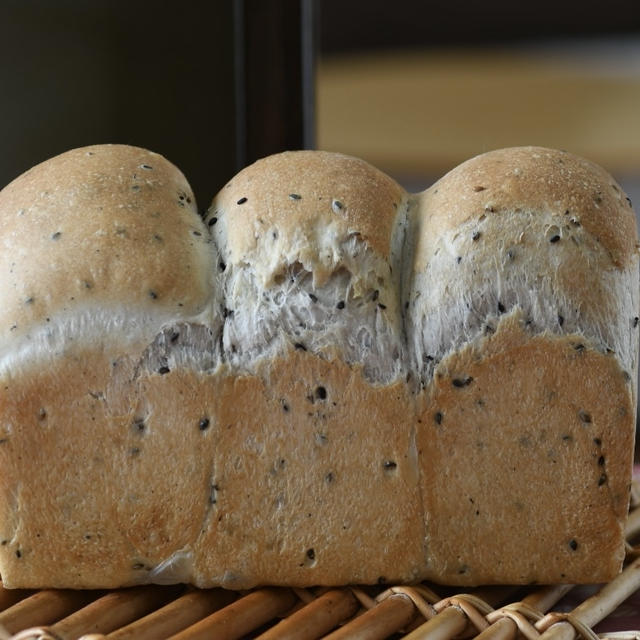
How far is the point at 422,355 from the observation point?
→ 3.14ft

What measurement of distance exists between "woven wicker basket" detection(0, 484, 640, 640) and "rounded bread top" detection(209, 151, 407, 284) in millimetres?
309

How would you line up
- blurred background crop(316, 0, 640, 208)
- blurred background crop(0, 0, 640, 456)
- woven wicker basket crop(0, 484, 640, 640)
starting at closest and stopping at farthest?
woven wicker basket crop(0, 484, 640, 640)
blurred background crop(0, 0, 640, 456)
blurred background crop(316, 0, 640, 208)

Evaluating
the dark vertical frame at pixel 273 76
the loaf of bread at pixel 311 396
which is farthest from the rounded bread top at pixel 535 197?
the dark vertical frame at pixel 273 76

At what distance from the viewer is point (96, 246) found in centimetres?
94

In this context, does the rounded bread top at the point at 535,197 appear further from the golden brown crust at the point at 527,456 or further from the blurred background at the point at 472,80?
the blurred background at the point at 472,80

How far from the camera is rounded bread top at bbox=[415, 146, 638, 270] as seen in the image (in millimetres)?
965

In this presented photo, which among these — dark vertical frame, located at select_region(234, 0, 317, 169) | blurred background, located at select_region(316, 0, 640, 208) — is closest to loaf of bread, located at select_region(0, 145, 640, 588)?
dark vertical frame, located at select_region(234, 0, 317, 169)

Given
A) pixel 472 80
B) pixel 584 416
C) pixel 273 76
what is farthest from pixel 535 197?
pixel 472 80

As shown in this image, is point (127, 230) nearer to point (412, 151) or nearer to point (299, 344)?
point (299, 344)

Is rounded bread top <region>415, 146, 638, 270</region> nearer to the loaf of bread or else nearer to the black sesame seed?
the loaf of bread

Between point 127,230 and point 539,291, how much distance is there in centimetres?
38

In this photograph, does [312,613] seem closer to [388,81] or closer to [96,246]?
[96,246]

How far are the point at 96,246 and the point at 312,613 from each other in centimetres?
38

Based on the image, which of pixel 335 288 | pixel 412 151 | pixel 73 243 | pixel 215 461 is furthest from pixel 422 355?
pixel 412 151
